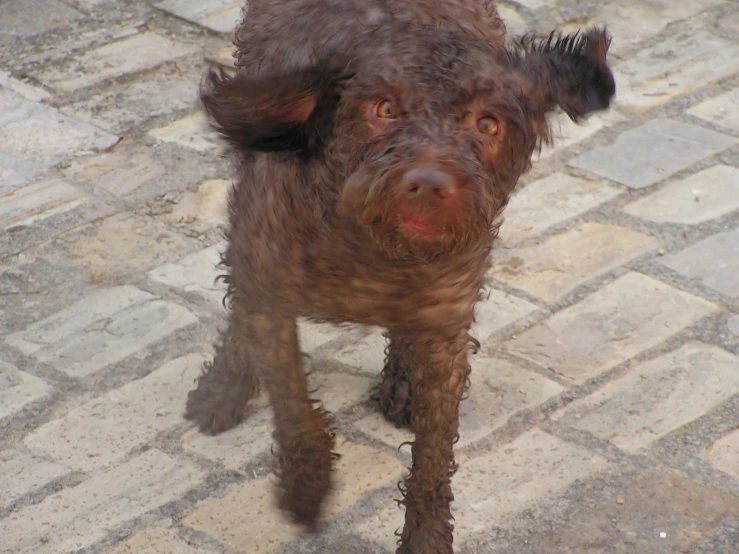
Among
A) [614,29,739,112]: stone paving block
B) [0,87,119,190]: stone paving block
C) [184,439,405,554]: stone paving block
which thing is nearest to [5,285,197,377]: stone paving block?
[184,439,405,554]: stone paving block

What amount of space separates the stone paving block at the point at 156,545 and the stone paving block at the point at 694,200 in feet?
8.78

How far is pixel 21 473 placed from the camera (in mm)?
3883

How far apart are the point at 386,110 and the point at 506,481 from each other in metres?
1.56

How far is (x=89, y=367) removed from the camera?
439cm

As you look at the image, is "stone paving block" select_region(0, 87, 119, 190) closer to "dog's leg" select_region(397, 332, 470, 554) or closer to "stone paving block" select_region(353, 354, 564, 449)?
"stone paving block" select_region(353, 354, 564, 449)

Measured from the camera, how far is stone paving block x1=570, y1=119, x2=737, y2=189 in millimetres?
5559

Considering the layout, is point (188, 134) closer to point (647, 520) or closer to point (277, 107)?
point (277, 107)

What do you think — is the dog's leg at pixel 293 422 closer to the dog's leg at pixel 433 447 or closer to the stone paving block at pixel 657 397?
the dog's leg at pixel 433 447

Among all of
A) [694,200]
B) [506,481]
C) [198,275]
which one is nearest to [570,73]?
[506,481]

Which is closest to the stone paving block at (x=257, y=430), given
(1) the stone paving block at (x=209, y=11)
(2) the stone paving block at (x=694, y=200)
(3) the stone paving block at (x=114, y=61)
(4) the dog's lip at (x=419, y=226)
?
(4) the dog's lip at (x=419, y=226)

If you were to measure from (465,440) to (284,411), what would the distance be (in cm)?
84

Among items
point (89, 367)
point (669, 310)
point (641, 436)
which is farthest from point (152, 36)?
point (641, 436)

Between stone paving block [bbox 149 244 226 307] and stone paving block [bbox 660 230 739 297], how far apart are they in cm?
188

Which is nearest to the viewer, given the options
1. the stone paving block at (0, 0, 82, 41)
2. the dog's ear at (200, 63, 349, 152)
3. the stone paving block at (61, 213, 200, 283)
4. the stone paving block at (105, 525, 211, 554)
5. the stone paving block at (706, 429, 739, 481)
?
the dog's ear at (200, 63, 349, 152)
